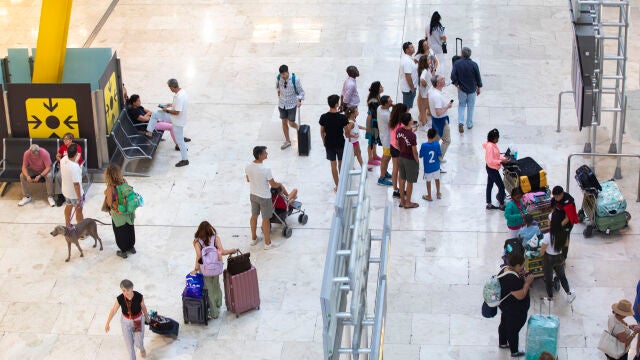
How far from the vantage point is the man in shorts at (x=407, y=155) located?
49.6 ft

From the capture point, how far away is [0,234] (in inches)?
614

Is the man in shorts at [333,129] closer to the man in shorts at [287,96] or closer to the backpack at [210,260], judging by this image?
the man in shorts at [287,96]

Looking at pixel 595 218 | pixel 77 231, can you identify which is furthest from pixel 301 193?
pixel 595 218

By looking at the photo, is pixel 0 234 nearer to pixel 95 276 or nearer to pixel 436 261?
pixel 95 276

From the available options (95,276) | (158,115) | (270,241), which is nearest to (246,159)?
(158,115)

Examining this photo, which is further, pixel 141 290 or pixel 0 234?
pixel 0 234

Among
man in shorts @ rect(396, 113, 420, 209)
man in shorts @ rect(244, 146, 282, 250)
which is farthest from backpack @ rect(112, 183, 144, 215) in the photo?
man in shorts @ rect(396, 113, 420, 209)

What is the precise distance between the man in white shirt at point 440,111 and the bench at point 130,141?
178 inches

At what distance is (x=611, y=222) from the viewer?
1468cm

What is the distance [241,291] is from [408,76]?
20.0 ft

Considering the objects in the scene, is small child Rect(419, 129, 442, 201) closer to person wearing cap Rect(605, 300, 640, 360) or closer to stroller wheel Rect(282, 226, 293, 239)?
stroller wheel Rect(282, 226, 293, 239)

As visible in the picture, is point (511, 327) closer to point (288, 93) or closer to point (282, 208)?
point (282, 208)

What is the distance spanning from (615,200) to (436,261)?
2.60 m

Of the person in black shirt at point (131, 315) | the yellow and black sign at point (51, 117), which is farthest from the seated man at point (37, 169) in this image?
the person in black shirt at point (131, 315)
